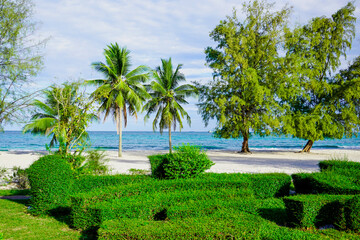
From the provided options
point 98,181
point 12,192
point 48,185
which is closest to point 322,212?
point 98,181

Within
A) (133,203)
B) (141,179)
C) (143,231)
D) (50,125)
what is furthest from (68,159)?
(50,125)

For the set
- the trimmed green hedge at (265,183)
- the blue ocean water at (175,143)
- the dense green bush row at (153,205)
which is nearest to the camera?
the dense green bush row at (153,205)

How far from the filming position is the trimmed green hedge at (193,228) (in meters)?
4.01

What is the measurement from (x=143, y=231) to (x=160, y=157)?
4.06 m

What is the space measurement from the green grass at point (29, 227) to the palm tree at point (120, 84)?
1533cm

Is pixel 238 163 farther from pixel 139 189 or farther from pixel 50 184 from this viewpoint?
pixel 50 184

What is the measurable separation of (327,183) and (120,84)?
17.7 meters

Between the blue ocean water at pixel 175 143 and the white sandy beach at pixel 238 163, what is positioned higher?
the white sandy beach at pixel 238 163

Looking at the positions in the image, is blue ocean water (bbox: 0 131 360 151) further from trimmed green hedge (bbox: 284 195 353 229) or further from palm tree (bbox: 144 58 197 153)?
trimmed green hedge (bbox: 284 195 353 229)

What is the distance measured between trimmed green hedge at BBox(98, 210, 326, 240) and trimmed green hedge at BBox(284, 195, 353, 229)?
1.77 metres

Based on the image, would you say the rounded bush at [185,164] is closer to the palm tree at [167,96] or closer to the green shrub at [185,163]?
the green shrub at [185,163]

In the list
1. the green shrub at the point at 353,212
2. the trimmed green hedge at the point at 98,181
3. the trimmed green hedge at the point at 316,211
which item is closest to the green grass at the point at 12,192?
the trimmed green hedge at the point at 98,181

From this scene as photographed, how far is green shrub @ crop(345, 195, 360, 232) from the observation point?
5.54 m

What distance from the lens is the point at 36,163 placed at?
7.07 meters
